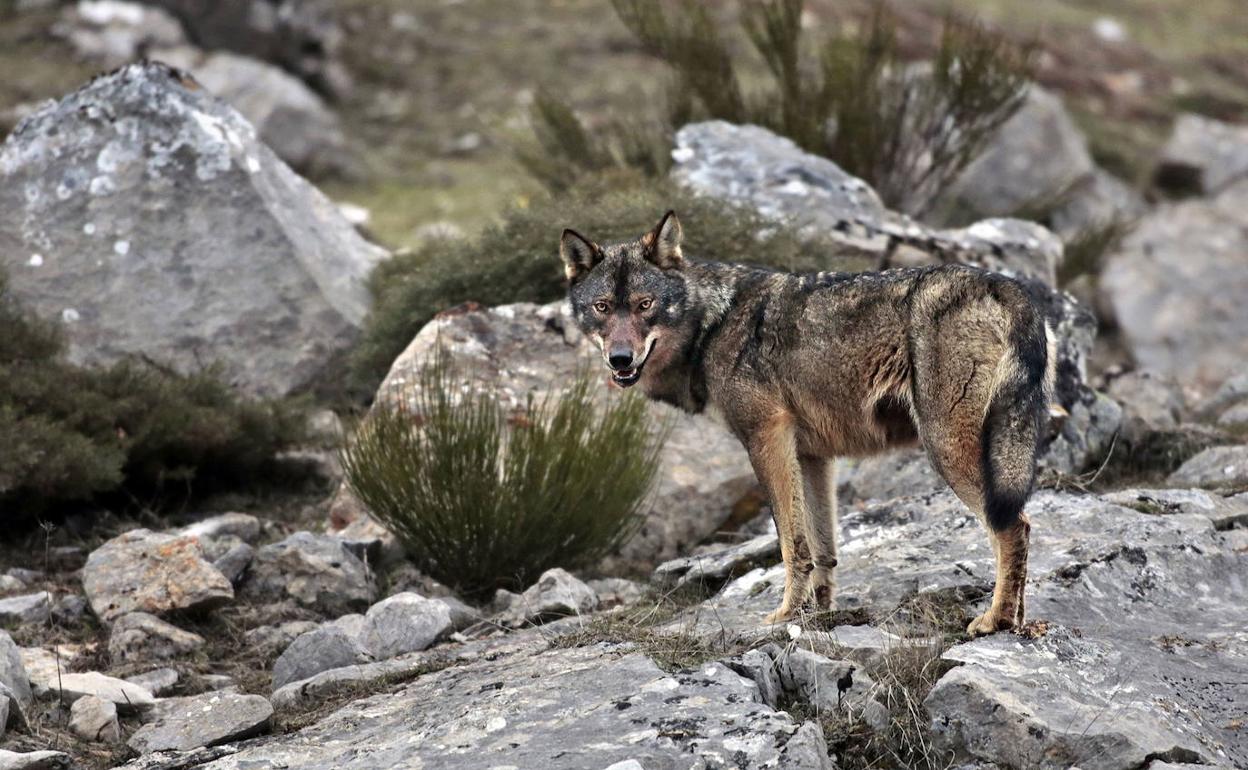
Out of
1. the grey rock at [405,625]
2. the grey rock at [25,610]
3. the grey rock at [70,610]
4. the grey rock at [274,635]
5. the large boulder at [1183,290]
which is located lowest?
the large boulder at [1183,290]

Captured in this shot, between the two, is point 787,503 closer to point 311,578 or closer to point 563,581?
point 563,581

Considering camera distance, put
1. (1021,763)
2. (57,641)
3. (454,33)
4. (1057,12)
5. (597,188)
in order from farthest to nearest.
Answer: (1057,12)
(454,33)
(597,188)
(57,641)
(1021,763)

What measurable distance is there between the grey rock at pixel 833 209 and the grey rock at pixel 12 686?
7.22 m

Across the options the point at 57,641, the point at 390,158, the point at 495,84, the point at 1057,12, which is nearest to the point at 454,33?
the point at 495,84

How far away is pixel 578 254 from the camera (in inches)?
301

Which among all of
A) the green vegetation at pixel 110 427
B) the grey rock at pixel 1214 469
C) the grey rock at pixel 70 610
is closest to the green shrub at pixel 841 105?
the green vegetation at pixel 110 427

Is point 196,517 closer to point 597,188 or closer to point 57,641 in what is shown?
point 57,641

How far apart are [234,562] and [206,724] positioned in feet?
8.71

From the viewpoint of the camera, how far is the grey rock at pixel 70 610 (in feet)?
27.6

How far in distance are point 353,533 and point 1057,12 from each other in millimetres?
45850

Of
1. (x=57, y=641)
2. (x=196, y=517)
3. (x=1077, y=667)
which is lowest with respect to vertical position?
(x=196, y=517)

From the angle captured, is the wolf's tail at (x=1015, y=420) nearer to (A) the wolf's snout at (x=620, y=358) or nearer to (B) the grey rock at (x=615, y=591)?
(A) the wolf's snout at (x=620, y=358)

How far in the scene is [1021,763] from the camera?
5227 mm

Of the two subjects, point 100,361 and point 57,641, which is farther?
point 100,361
